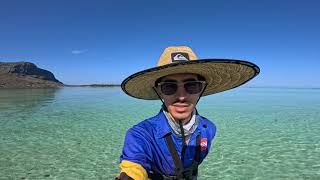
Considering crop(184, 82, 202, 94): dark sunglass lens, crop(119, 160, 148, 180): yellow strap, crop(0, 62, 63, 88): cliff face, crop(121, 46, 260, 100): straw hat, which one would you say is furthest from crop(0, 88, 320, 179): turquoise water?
crop(0, 62, 63, 88): cliff face

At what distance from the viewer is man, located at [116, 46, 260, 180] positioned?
2.70 m

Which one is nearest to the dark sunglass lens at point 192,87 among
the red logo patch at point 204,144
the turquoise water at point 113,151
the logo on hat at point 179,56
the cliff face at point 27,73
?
the logo on hat at point 179,56

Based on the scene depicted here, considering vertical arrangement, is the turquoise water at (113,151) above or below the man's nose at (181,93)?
below

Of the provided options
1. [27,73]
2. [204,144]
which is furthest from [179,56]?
[27,73]

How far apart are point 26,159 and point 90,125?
826cm

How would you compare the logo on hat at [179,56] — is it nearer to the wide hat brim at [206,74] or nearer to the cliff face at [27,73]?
the wide hat brim at [206,74]

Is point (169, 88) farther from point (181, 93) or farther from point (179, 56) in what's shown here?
point (179, 56)

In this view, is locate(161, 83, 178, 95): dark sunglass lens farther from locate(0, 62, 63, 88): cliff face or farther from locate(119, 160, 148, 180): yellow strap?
locate(0, 62, 63, 88): cliff face

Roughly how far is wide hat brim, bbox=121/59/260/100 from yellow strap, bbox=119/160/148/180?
836mm

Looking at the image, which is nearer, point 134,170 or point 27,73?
point 134,170

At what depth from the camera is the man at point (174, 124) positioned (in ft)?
8.86

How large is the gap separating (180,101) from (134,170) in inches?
34.0

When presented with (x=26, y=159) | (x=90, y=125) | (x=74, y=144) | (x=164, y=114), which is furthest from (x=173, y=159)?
(x=90, y=125)

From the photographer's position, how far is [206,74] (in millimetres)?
3369
